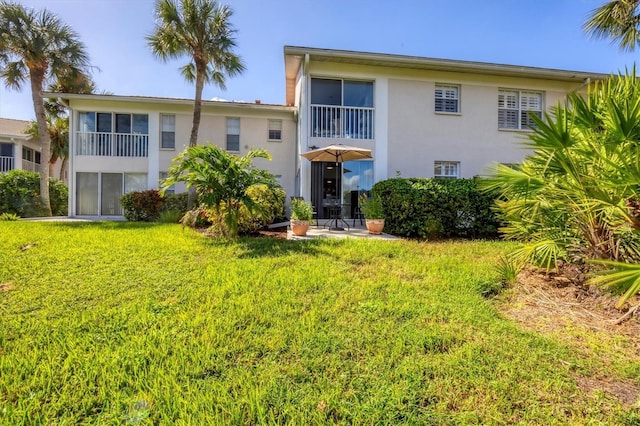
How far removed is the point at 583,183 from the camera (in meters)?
3.45

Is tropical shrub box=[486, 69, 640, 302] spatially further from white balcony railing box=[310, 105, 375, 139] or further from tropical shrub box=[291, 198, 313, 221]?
white balcony railing box=[310, 105, 375, 139]

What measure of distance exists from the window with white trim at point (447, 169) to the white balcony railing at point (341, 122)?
3097mm

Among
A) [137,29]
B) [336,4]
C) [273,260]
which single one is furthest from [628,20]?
[137,29]

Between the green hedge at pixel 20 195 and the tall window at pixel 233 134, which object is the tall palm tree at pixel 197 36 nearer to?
the tall window at pixel 233 134

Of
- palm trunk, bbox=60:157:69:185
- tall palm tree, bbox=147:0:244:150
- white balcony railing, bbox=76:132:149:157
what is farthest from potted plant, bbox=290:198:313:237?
palm trunk, bbox=60:157:69:185

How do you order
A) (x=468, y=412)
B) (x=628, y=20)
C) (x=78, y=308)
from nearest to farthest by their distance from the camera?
(x=468, y=412) → (x=78, y=308) → (x=628, y=20)

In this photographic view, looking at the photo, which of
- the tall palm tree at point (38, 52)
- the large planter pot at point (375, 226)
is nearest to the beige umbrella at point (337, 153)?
the large planter pot at point (375, 226)

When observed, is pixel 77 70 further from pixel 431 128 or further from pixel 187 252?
pixel 431 128

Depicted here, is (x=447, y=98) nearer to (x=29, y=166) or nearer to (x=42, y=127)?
(x=42, y=127)

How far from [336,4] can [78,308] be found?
38.3 feet

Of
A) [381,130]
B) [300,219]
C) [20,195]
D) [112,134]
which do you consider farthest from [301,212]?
[20,195]

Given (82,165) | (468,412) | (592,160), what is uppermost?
(82,165)

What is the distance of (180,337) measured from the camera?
3.21 metres

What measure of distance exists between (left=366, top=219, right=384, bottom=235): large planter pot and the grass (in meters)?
3.65
